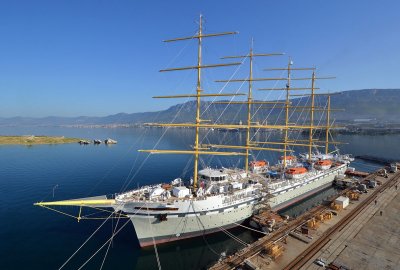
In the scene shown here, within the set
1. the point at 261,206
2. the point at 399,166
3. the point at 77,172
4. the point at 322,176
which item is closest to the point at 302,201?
the point at 322,176

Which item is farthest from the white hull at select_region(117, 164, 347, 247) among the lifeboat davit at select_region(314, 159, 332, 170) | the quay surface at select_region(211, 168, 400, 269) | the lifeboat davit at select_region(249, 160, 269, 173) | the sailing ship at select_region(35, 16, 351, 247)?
the lifeboat davit at select_region(314, 159, 332, 170)

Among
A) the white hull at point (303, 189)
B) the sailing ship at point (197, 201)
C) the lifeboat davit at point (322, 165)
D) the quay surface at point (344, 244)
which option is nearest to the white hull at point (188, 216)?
the sailing ship at point (197, 201)

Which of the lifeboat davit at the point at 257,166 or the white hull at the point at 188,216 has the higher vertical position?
the lifeboat davit at the point at 257,166

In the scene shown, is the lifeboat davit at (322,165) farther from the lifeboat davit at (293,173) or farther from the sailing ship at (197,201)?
the sailing ship at (197,201)

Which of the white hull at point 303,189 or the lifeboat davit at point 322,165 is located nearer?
the white hull at point 303,189

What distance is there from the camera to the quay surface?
61.7 feet

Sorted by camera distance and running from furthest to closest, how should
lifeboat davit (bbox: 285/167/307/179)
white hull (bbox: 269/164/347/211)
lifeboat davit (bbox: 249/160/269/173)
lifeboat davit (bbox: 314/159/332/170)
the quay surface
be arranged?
1. lifeboat davit (bbox: 314/159/332/170)
2. lifeboat davit (bbox: 249/160/269/173)
3. lifeboat davit (bbox: 285/167/307/179)
4. white hull (bbox: 269/164/347/211)
5. the quay surface

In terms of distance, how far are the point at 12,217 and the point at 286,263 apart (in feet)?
109

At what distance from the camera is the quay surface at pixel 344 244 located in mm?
18812

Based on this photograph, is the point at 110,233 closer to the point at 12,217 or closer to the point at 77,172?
the point at 12,217

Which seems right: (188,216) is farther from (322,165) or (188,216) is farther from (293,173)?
(322,165)

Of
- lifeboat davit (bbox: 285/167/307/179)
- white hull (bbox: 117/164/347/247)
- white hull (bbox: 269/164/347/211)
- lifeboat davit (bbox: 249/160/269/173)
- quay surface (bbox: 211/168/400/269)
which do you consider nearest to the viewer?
quay surface (bbox: 211/168/400/269)

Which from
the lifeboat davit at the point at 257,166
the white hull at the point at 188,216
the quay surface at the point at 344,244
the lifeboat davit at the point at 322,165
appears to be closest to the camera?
the quay surface at the point at 344,244

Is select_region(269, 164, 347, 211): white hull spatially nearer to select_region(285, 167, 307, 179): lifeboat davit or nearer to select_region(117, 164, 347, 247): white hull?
select_region(285, 167, 307, 179): lifeboat davit
